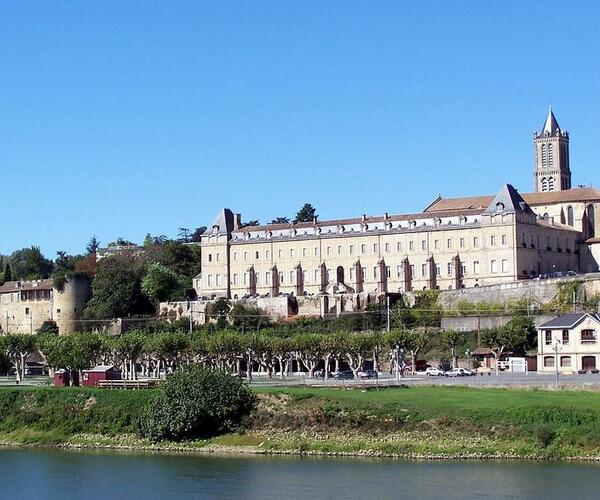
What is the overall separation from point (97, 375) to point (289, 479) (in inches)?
956

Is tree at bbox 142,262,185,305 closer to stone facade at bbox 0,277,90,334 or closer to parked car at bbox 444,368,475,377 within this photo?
stone facade at bbox 0,277,90,334

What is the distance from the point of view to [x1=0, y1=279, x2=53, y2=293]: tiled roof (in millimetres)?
108312

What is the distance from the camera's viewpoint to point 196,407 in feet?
166

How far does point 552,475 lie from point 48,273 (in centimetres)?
10478

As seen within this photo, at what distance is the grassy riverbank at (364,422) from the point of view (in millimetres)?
45688

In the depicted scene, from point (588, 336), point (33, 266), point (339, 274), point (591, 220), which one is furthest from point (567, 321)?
point (33, 266)

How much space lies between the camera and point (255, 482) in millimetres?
42750

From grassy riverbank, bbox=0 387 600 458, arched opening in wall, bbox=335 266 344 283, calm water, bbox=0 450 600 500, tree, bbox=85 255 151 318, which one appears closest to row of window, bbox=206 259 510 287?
arched opening in wall, bbox=335 266 344 283

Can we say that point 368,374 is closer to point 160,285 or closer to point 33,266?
point 160,285

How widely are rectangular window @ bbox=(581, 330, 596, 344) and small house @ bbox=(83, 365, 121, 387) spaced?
923 inches

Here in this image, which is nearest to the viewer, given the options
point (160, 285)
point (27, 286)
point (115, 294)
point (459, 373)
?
point (459, 373)

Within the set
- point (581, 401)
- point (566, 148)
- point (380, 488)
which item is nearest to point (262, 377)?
point (581, 401)

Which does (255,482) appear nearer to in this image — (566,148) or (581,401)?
(581,401)

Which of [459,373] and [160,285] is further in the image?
[160,285]
